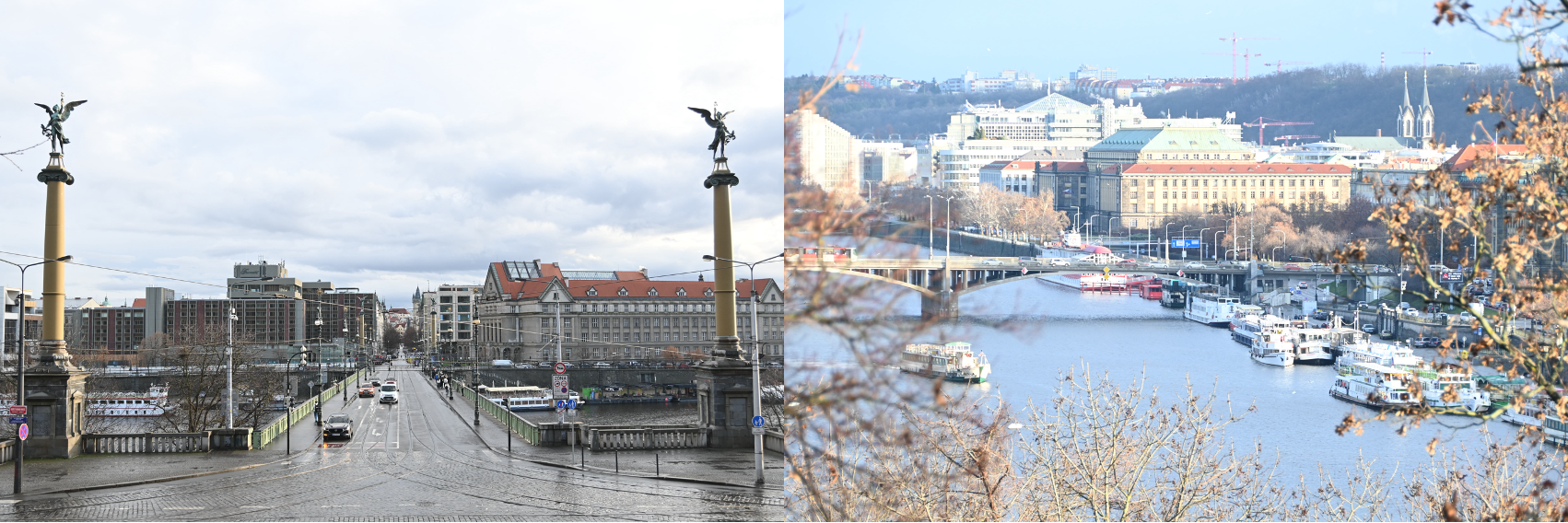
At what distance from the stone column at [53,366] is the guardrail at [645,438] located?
7.32 metres

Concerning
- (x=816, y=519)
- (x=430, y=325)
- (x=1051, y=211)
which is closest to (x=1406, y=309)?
(x=1051, y=211)

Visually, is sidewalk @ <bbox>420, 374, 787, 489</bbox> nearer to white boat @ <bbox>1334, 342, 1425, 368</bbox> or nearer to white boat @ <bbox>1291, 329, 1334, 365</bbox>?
white boat @ <bbox>1334, 342, 1425, 368</bbox>

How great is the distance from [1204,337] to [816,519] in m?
52.0

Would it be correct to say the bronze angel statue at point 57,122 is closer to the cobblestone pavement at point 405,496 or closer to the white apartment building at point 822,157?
the cobblestone pavement at point 405,496

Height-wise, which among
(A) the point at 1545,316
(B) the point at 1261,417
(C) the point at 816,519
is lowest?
(B) the point at 1261,417

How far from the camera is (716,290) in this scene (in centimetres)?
1697

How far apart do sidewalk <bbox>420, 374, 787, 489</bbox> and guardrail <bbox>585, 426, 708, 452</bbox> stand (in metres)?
0.18

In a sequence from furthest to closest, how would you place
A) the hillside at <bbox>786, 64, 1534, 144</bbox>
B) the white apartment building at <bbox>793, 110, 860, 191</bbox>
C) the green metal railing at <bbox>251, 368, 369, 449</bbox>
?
the hillside at <bbox>786, 64, 1534, 144</bbox> < the green metal railing at <bbox>251, 368, 369, 449</bbox> < the white apartment building at <bbox>793, 110, 860, 191</bbox>

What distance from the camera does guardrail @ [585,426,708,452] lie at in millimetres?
18438

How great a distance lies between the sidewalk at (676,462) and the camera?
590 inches

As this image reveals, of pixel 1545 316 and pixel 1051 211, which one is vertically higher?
pixel 1051 211

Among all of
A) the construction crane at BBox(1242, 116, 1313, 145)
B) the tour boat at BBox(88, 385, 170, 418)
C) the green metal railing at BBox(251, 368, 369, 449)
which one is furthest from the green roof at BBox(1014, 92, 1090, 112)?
the green metal railing at BBox(251, 368, 369, 449)

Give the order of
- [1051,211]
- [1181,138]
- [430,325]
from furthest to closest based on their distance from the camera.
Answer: [430,325] → [1181,138] → [1051,211]

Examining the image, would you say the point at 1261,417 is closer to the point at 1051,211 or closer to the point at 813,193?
the point at 1051,211
